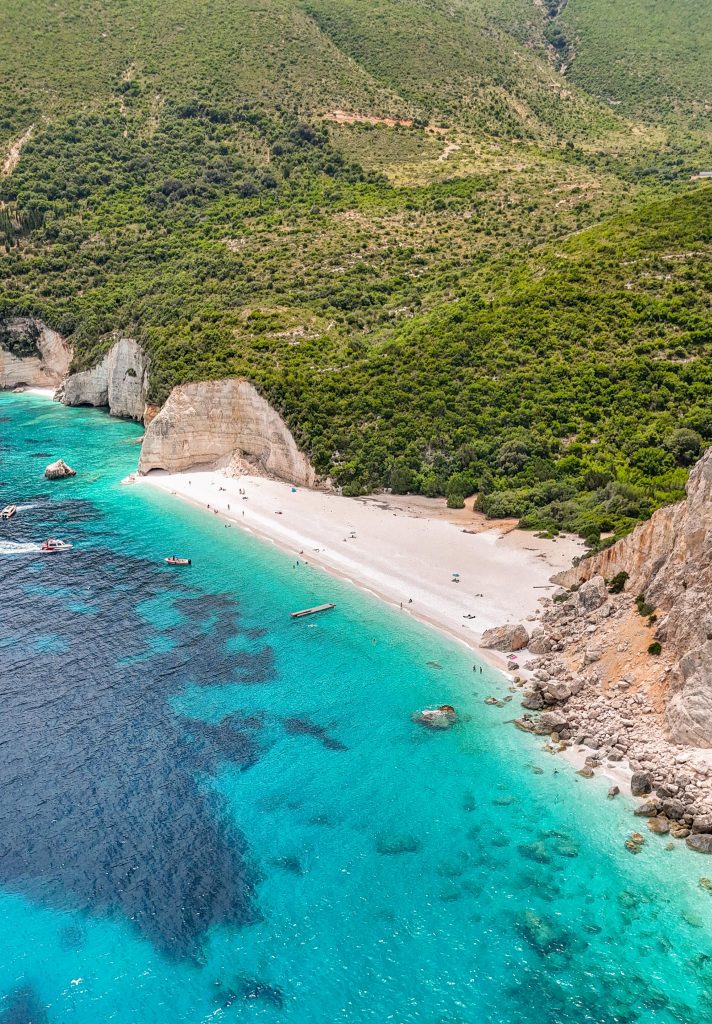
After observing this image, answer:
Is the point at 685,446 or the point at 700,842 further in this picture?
the point at 685,446

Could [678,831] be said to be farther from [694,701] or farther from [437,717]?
[437,717]

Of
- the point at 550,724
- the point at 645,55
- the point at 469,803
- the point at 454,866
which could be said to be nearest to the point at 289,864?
the point at 454,866

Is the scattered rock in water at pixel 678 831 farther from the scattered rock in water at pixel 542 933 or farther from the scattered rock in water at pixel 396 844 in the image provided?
the scattered rock in water at pixel 396 844

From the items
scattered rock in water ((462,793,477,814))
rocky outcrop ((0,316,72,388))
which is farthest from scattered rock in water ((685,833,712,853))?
rocky outcrop ((0,316,72,388))

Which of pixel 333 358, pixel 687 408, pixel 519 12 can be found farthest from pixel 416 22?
pixel 687 408

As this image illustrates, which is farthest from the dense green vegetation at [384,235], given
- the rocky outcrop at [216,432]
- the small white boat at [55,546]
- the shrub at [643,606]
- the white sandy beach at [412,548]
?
the small white boat at [55,546]
